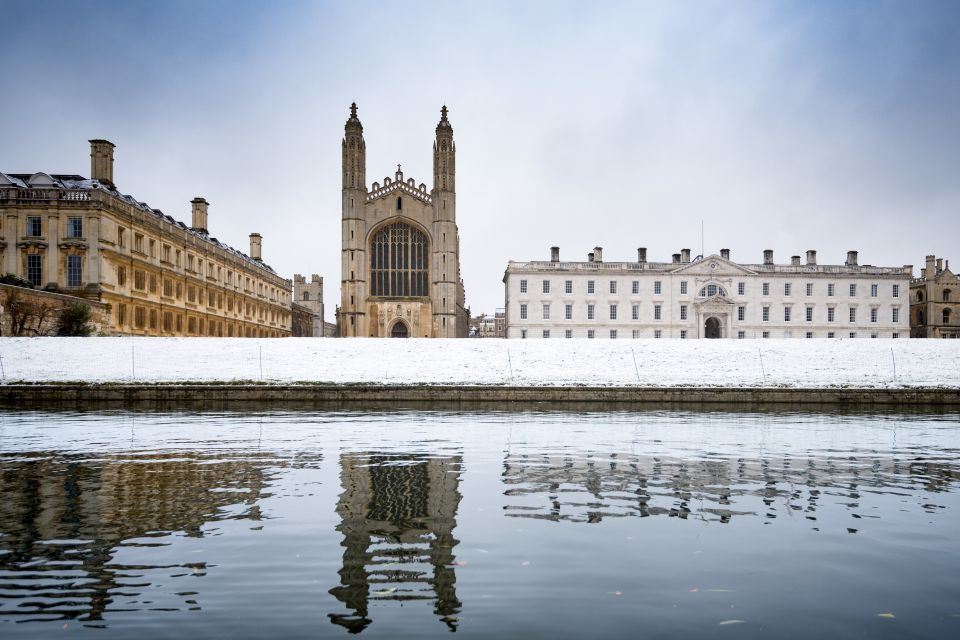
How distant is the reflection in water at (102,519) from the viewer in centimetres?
505

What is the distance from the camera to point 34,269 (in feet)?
147

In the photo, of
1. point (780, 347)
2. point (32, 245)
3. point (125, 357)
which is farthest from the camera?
point (32, 245)

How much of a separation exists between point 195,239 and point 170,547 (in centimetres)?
5883

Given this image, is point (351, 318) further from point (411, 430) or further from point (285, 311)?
point (411, 430)

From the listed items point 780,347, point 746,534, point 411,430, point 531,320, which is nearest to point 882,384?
point 780,347

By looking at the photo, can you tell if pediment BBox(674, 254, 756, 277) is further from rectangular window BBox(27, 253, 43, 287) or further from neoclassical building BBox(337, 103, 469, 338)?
rectangular window BBox(27, 253, 43, 287)

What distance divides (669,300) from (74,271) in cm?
5430

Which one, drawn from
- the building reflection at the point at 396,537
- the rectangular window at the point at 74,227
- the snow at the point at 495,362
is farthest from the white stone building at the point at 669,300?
the building reflection at the point at 396,537

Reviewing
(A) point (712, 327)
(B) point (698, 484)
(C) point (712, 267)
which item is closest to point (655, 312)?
(A) point (712, 327)

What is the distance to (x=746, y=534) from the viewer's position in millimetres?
6836

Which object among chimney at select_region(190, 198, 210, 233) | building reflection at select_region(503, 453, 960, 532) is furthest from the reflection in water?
chimney at select_region(190, 198, 210, 233)

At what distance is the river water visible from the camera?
185 inches

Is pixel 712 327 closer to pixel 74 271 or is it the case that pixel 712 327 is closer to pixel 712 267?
pixel 712 267

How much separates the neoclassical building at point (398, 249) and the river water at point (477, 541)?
55935 millimetres
